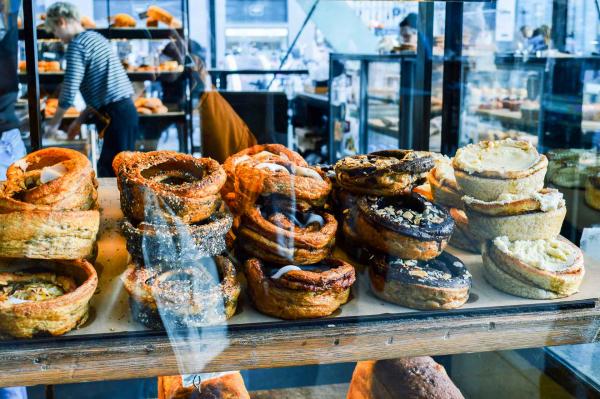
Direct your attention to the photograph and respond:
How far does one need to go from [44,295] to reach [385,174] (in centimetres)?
77

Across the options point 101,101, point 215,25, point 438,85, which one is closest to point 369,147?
point 438,85

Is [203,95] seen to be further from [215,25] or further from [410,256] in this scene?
[410,256]

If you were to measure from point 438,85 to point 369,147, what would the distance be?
34cm

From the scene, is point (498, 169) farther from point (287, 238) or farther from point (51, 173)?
point (51, 173)

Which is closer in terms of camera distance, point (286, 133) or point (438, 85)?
point (286, 133)

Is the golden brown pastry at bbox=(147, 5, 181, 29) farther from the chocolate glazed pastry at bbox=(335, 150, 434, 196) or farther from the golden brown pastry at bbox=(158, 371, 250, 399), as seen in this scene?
the golden brown pastry at bbox=(158, 371, 250, 399)

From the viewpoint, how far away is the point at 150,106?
240cm

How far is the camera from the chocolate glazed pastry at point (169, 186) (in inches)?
52.9

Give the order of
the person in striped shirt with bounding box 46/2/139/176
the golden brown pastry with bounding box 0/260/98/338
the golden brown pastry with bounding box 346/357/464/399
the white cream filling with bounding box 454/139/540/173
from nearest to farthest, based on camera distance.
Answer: the golden brown pastry with bounding box 0/260/98/338
the white cream filling with bounding box 454/139/540/173
the golden brown pastry with bounding box 346/357/464/399
the person in striped shirt with bounding box 46/2/139/176

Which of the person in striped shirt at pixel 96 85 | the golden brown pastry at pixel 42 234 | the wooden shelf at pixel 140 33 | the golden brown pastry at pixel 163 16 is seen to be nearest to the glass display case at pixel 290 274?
the golden brown pastry at pixel 42 234

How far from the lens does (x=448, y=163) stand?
71.7 inches

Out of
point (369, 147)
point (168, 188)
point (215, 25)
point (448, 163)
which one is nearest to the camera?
point (168, 188)

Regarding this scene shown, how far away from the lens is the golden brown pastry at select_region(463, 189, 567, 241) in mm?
1537

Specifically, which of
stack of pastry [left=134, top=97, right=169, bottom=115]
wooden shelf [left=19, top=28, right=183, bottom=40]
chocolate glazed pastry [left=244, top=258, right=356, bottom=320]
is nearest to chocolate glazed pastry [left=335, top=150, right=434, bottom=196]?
chocolate glazed pastry [left=244, top=258, right=356, bottom=320]
